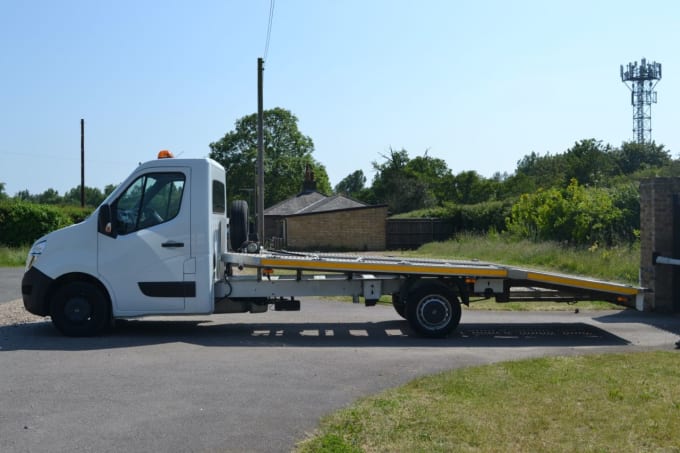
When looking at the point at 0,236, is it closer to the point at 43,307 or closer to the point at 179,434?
the point at 43,307

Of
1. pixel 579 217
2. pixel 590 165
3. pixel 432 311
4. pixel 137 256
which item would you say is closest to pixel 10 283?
pixel 137 256

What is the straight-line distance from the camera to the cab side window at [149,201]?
10.3 meters

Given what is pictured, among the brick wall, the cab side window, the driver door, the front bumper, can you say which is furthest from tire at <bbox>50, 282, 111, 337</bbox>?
the brick wall

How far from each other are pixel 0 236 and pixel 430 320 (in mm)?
26678

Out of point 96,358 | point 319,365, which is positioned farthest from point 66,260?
point 319,365

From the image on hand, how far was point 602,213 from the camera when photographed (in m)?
25.1

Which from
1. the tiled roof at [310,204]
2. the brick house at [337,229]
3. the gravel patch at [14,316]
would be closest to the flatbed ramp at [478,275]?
the gravel patch at [14,316]

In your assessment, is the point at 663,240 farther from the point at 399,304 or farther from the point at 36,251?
the point at 36,251

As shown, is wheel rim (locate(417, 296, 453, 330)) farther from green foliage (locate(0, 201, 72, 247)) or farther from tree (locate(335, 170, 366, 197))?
tree (locate(335, 170, 366, 197))

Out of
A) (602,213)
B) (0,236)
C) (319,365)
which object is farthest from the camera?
(0,236)

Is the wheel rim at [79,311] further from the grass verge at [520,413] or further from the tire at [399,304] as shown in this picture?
the grass verge at [520,413]

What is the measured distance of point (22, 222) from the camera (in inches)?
1259

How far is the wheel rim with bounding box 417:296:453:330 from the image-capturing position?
1057cm

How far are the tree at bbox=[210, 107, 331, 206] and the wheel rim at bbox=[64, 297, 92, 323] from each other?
6293cm
